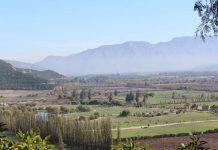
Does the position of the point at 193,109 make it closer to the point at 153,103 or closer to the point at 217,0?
the point at 153,103

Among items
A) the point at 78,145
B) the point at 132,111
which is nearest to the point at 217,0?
the point at 78,145

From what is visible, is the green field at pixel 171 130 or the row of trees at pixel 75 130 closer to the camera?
the row of trees at pixel 75 130

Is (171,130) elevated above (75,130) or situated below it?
below

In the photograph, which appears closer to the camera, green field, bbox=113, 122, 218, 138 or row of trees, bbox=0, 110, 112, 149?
row of trees, bbox=0, 110, 112, 149

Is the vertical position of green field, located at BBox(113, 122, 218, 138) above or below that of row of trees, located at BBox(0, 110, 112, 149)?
below

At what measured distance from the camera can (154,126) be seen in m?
73.4

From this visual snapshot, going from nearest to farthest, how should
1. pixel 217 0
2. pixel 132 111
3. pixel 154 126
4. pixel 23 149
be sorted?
pixel 23 149 → pixel 217 0 → pixel 154 126 → pixel 132 111

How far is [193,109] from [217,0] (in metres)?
85.0

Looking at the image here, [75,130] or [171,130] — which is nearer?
[75,130]

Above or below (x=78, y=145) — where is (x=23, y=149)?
above

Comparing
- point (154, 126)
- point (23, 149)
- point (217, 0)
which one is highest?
point (217, 0)

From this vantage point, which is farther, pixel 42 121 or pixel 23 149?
pixel 42 121

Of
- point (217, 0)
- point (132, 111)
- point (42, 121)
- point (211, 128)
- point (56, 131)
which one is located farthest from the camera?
point (132, 111)

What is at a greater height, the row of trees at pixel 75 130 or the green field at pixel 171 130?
the row of trees at pixel 75 130
